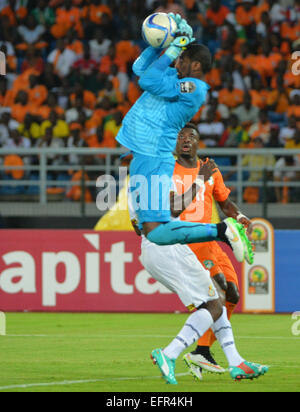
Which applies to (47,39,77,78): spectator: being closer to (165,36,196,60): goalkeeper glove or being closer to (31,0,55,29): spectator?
(31,0,55,29): spectator

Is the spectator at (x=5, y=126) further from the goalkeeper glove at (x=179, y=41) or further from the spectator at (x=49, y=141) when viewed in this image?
the goalkeeper glove at (x=179, y=41)

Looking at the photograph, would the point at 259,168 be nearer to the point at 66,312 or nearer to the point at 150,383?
the point at 66,312

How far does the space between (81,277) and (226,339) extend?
6576mm

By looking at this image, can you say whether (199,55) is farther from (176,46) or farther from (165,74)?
(165,74)

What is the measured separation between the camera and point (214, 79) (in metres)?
19.3

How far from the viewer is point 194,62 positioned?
27.0ft

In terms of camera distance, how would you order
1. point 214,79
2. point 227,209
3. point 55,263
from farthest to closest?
point 214,79, point 55,263, point 227,209

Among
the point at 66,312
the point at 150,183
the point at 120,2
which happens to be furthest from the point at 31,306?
the point at 120,2

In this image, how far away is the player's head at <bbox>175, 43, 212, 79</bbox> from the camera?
8.22m

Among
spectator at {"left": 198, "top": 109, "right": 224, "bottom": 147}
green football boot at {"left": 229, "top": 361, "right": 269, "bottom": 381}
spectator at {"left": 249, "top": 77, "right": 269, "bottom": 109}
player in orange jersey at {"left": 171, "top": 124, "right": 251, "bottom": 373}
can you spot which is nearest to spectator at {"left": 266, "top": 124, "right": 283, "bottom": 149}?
spectator at {"left": 198, "top": 109, "right": 224, "bottom": 147}

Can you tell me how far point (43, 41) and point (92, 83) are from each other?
5.41 feet

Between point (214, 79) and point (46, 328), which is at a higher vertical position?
point (214, 79)

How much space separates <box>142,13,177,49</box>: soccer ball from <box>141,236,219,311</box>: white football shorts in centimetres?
157

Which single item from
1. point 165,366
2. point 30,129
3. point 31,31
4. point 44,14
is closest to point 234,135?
point 30,129
